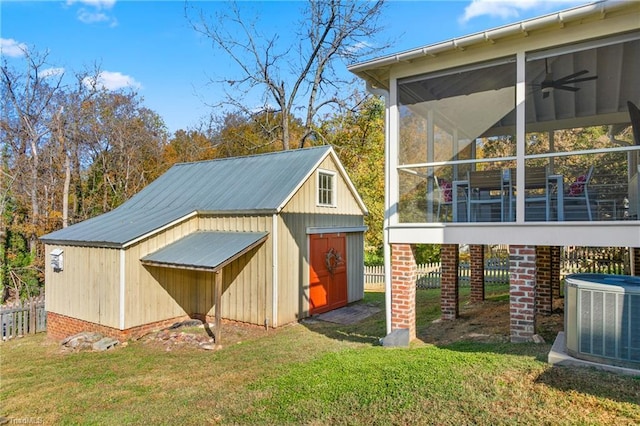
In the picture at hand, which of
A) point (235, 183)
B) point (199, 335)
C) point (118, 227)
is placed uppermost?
point (235, 183)

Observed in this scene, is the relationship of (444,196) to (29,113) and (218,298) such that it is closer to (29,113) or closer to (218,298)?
(218,298)

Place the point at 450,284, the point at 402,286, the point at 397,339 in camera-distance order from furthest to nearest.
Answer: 1. the point at 450,284
2. the point at 402,286
3. the point at 397,339

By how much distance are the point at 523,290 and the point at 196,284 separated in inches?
307

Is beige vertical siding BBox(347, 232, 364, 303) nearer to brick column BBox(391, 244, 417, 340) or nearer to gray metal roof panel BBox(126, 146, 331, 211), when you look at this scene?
gray metal roof panel BBox(126, 146, 331, 211)

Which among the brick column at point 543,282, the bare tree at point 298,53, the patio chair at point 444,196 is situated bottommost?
the brick column at point 543,282

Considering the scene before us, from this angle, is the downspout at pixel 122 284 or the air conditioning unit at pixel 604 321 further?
the downspout at pixel 122 284

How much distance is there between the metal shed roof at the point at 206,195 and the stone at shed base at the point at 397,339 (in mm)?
4143

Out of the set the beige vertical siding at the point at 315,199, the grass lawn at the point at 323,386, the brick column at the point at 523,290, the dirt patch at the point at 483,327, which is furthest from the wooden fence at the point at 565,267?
the brick column at the point at 523,290

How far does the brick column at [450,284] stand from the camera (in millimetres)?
8398

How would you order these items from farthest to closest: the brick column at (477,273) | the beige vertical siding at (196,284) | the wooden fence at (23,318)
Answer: the wooden fence at (23,318), the brick column at (477,273), the beige vertical siding at (196,284)

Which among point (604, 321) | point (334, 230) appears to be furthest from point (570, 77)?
point (334, 230)

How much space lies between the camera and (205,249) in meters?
9.27

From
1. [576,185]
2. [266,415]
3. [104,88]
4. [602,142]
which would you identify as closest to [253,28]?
[104,88]

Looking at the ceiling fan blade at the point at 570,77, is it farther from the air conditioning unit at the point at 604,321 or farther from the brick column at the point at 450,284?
the brick column at the point at 450,284
